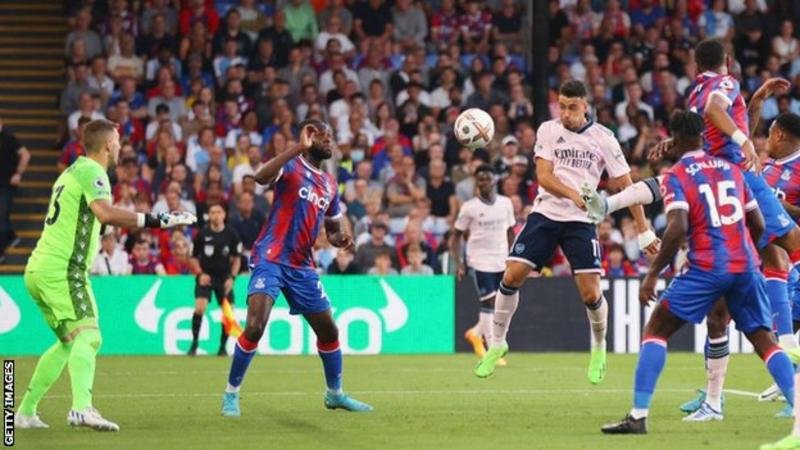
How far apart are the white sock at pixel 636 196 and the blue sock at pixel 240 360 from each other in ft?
10.7

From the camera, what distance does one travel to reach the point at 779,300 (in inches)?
512

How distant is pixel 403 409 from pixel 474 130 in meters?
2.97

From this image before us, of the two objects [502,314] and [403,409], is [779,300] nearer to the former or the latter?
[502,314]

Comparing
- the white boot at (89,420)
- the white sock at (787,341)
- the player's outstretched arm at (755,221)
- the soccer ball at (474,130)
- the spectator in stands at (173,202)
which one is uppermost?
the soccer ball at (474,130)

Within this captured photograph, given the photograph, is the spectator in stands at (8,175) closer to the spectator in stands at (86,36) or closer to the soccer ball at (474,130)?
the spectator in stands at (86,36)

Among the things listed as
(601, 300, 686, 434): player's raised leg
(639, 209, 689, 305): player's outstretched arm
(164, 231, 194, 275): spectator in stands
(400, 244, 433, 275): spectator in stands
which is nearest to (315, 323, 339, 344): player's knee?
(601, 300, 686, 434): player's raised leg

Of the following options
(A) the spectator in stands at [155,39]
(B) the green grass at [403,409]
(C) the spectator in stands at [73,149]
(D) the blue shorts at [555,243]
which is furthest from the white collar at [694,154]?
(A) the spectator in stands at [155,39]

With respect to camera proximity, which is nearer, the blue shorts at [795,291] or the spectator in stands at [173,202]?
the blue shorts at [795,291]

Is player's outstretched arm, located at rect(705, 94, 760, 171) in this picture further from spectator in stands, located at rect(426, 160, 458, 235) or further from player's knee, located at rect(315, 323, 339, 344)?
spectator in stands, located at rect(426, 160, 458, 235)

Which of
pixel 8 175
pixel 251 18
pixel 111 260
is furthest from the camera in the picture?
pixel 251 18

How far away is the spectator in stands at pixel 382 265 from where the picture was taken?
24.1 meters

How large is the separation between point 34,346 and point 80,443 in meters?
11.8

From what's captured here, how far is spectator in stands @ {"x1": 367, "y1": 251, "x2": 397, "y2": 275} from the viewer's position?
79.2 feet

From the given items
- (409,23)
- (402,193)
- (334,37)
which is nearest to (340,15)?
(334,37)
